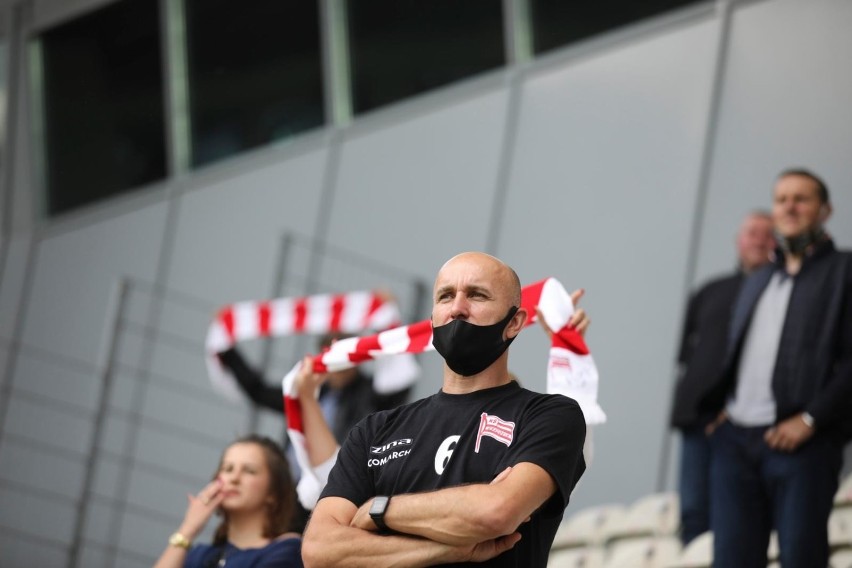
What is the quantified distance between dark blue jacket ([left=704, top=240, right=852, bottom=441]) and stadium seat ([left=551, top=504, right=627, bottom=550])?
1.60 m

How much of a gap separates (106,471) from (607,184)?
4.17 meters

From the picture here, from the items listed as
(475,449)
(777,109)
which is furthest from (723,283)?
(475,449)

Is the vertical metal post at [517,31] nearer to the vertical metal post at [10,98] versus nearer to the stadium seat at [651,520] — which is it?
the stadium seat at [651,520]

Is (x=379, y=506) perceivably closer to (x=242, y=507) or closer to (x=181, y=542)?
(x=242, y=507)

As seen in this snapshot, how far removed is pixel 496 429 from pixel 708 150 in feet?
13.7

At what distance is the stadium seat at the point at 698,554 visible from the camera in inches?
173

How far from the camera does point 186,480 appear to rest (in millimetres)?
8773

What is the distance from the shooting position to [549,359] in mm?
3699

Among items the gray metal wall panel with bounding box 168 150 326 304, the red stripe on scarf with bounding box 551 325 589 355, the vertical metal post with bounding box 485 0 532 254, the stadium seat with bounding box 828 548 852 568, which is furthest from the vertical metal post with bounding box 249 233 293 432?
the red stripe on scarf with bounding box 551 325 589 355

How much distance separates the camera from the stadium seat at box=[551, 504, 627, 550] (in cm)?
546

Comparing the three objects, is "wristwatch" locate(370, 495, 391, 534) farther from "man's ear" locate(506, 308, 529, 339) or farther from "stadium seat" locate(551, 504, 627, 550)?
"stadium seat" locate(551, 504, 627, 550)

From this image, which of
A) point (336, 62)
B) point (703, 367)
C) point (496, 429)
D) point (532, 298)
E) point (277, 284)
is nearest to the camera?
point (496, 429)

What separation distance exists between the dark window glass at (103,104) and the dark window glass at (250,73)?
0.41 meters

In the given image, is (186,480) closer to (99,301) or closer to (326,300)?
(99,301)
